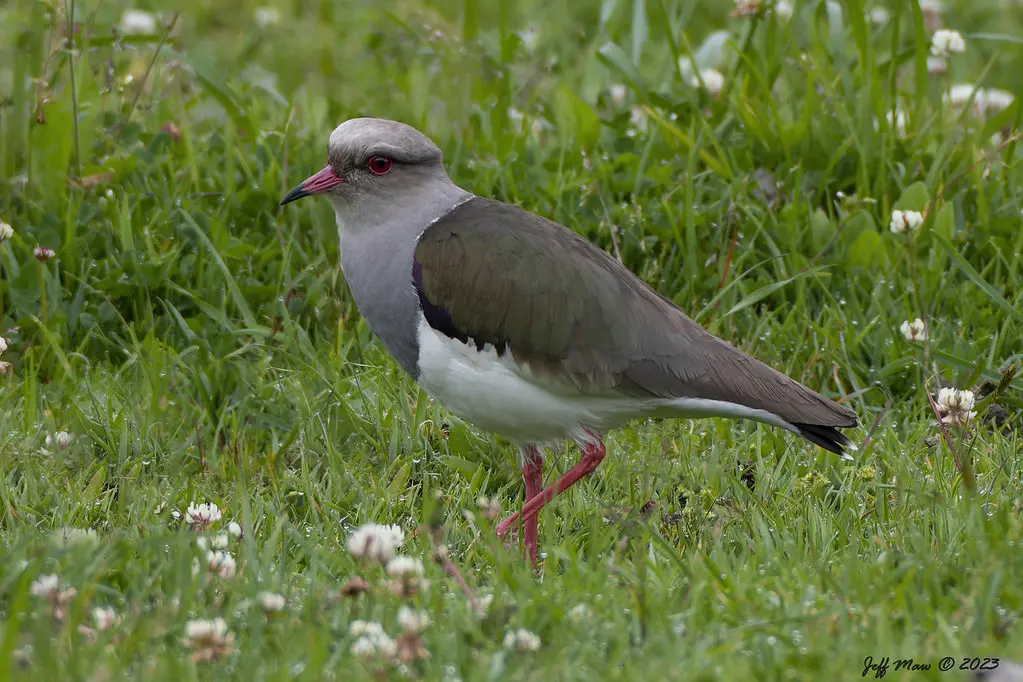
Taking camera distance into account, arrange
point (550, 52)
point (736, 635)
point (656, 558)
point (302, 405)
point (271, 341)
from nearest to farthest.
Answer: point (736, 635) → point (656, 558) → point (302, 405) → point (271, 341) → point (550, 52)

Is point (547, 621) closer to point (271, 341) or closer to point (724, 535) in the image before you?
point (724, 535)

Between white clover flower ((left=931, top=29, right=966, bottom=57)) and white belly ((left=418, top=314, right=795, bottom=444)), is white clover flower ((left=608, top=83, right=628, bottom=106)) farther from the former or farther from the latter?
white belly ((left=418, top=314, right=795, bottom=444))

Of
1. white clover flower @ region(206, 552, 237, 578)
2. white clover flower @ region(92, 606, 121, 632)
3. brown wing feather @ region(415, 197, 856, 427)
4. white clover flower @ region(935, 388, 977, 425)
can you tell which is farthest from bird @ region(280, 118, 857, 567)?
white clover flower @ region(92, 606, 121, 632)

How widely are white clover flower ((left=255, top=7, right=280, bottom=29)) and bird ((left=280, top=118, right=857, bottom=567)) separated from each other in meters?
4.96

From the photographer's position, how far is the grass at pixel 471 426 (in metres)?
3.75

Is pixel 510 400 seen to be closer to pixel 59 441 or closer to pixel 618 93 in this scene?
pixel 59 441

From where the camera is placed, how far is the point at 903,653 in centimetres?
353

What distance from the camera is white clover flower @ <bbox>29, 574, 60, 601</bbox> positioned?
11.9ft

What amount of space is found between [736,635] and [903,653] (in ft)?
1.34

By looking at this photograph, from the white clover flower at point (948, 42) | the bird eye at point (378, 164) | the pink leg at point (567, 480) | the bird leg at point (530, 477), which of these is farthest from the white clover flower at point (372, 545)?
the white clover flower at point (948, 42)

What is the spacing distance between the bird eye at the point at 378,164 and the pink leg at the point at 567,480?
1197mm

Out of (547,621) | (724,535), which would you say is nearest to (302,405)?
(724,535)

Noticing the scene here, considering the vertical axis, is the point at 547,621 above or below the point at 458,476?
above

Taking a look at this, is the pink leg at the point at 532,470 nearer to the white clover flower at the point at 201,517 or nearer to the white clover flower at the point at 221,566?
the white clover flower at the point at 201,517
